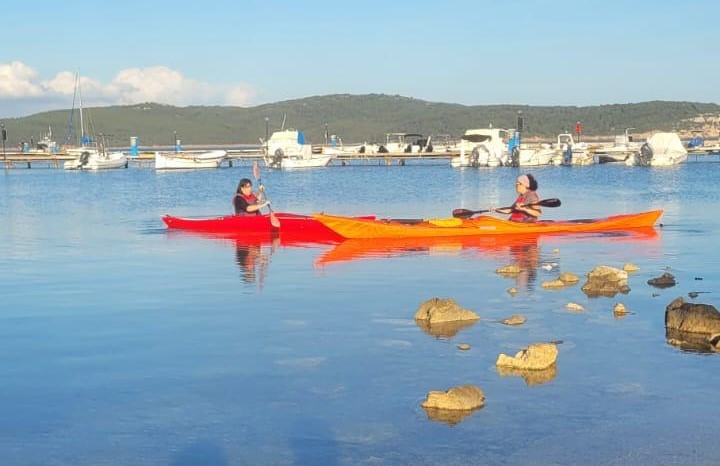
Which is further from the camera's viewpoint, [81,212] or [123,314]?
[81,212]

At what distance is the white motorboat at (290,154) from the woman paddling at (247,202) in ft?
243

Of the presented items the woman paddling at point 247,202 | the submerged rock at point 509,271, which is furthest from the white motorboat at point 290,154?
the submerged rock at point 509,271

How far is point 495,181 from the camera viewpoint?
70.8 meters

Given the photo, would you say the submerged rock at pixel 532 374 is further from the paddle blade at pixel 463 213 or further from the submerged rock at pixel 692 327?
the paddle blade at pixel 463 213

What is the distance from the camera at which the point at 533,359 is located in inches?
462

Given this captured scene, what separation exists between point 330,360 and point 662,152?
9130 cm

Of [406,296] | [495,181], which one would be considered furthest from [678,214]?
[495,181]

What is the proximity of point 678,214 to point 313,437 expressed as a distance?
29.0 m

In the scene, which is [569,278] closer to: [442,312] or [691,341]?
[442,312]

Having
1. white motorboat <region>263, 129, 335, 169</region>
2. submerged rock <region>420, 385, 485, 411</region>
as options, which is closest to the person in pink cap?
submerged rock <region>420, 385, 485, 411</region>

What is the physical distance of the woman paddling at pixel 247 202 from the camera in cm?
2762

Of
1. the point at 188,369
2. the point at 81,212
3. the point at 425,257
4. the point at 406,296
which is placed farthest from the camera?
the point at 81,212

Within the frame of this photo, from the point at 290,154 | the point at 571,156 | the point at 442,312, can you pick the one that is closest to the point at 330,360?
the point at 442,312

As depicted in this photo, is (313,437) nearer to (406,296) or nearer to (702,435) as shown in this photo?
(702,435)
